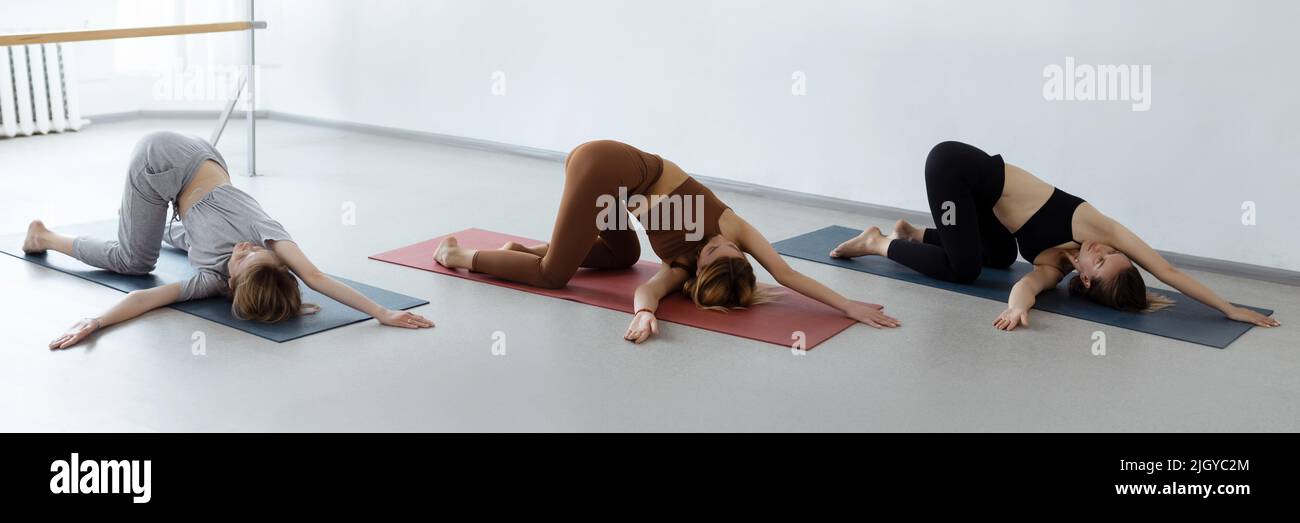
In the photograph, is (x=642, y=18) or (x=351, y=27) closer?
(x=642, y=18)

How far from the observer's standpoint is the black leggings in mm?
4176

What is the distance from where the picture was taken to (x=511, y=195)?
579 centimetres

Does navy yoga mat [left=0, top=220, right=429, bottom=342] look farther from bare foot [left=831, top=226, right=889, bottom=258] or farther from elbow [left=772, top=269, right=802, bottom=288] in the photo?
bare foot [left=831, top=226, right=889, bottom=258]

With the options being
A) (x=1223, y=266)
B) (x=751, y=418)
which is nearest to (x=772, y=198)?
(x=1223, y=266)

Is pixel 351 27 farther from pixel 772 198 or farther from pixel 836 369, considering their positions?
pixel 836 369

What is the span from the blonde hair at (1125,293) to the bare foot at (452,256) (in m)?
2.20

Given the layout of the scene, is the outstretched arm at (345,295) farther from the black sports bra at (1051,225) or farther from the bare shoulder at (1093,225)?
the bare shoulder at (1093,225)

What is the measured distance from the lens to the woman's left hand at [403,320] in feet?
11.7

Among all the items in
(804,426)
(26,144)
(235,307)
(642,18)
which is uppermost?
(642,18)

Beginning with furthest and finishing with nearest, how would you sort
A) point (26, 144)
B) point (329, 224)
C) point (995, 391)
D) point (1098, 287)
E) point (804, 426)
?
1. point (26, 144)
2. point (329, 224)
3. point (1098, 287)
4. point (995, 391)
5. point (804, 426)

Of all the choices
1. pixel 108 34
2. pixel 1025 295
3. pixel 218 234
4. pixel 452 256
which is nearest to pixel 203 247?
pixel 218 234

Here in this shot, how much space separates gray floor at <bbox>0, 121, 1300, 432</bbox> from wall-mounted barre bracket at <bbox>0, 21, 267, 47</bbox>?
88cm

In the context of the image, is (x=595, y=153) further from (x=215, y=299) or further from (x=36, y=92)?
(x=36, y=92)

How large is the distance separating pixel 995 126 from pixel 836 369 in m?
2.26
